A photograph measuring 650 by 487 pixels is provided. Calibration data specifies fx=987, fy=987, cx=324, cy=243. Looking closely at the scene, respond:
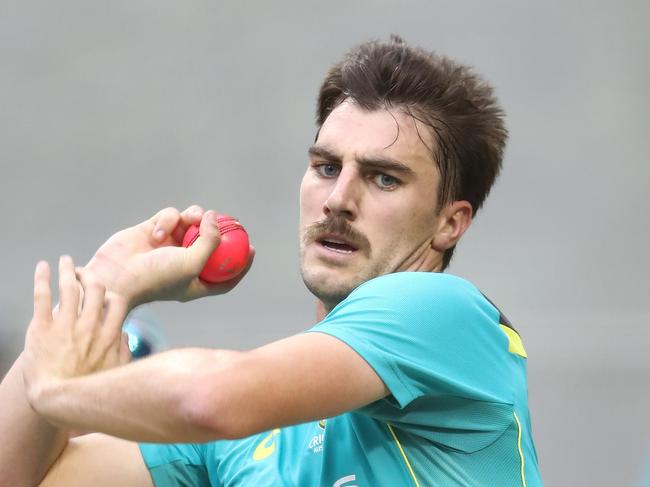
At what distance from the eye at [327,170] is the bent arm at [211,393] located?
106 cm

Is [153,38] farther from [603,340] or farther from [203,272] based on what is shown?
[203,272]

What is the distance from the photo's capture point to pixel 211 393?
6.20ft

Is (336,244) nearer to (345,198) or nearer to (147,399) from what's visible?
(345,198)

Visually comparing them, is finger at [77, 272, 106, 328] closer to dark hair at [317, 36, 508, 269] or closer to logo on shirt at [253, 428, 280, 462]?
logo on shirt at [253, 428, 280, 462]

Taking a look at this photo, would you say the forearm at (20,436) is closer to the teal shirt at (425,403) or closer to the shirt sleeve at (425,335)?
the teal shirt at (425,403)

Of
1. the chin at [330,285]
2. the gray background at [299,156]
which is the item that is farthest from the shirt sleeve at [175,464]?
the gray background at [299,156]

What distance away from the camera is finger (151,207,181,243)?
286cm

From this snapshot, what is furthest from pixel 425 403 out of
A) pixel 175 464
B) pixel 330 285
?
pixel 175 464

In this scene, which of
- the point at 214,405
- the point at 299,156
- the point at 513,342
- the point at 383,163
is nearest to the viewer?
the point at 214,405

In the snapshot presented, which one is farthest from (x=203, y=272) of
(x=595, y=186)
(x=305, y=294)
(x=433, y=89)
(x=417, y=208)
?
(x=595, y=186)

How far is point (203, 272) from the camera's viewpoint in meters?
2.84

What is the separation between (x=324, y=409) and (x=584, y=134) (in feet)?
19.1

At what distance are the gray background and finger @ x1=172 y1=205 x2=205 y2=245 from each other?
4.18 m

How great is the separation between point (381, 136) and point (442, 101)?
26 centimetres
